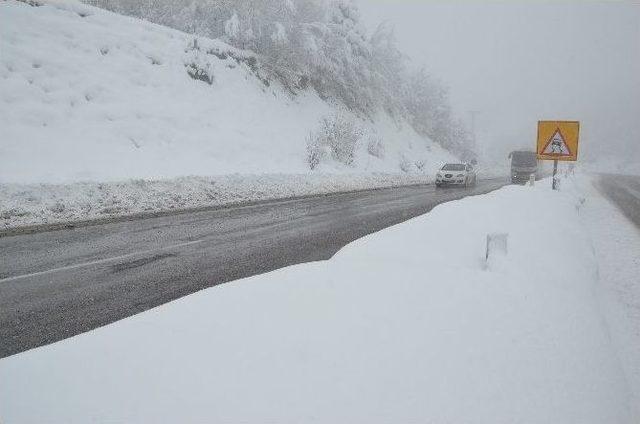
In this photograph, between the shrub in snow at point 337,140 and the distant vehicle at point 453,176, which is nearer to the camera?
the distant vehicle at point 453,176

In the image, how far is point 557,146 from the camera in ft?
47.7

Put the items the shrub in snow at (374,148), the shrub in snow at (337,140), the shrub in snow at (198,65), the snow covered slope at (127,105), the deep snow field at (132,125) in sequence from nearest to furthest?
1. the deep snow field at (132,125)
2. the snow covered slope at (127,105)
3. the shrub in snow at (198,65)
4. the shrub in snow at (337,140)
5. the shrub in snow at (374,148)

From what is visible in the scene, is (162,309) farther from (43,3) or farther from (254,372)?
(43,3)

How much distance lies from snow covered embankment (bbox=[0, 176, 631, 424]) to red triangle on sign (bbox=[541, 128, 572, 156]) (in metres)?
11.5

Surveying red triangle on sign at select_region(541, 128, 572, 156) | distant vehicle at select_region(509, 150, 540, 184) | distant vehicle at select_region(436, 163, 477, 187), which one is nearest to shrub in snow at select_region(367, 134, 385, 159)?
distant vehicle at select_region(436, 163, 477, 187)

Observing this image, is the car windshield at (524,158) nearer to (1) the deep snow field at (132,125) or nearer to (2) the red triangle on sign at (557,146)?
(1) the deep snow field at (132,125)

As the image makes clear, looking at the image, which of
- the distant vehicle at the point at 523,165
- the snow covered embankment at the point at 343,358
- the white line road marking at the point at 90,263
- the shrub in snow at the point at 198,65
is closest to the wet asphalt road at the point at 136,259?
the white line road marking at the point at 90,263

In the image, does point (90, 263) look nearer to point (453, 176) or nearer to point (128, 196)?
point (128, 196)

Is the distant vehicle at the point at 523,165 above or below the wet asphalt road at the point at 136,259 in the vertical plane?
above

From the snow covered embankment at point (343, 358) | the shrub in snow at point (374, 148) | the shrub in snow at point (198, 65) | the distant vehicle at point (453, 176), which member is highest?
the shrub in snow at point (198, 65)

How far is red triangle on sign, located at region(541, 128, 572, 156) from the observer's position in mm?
14438

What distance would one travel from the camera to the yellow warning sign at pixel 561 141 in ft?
47.3

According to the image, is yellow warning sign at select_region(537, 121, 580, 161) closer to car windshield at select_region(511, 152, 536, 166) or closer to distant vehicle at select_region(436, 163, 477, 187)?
distant vehicle at select_region(436, 163, 477, 187)

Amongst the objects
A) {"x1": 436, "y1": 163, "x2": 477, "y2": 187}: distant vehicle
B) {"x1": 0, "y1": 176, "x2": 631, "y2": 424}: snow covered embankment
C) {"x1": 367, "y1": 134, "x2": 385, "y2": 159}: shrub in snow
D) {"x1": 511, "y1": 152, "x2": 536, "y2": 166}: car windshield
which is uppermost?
{"x1": 367, "y1": 134, "x2": 385, "y2": 159}: shrub in snow
